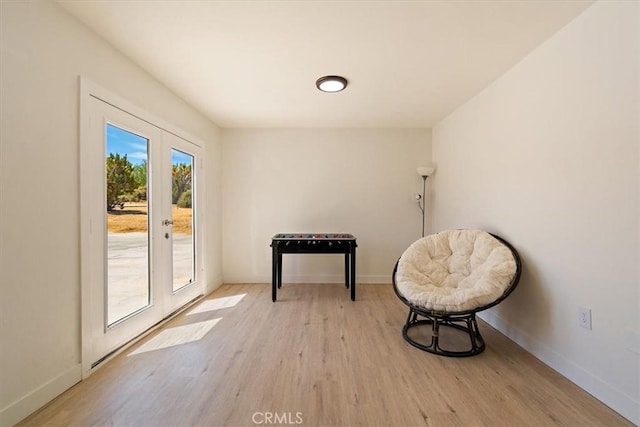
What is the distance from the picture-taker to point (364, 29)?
1836 mm

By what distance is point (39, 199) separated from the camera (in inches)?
59.9

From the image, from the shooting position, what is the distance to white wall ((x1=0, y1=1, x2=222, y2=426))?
138cm

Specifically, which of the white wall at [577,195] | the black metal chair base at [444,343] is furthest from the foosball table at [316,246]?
the white wall at [577,195]

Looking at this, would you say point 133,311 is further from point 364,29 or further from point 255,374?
point 364,29

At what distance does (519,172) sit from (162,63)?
3.14 meters

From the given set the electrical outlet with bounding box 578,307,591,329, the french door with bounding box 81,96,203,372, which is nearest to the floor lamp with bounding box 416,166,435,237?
the electrical outlet with bounding box 578,307,591,329

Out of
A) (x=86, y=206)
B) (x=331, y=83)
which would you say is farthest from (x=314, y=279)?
(x=86, y=206)

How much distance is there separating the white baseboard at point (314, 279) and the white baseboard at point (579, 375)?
5.93ft

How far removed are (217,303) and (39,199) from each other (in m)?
2.13

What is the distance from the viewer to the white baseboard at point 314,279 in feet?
13.5

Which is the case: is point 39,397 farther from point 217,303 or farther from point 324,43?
point 324,43

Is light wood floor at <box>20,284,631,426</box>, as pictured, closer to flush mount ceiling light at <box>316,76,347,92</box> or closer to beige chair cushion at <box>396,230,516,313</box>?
beige chair cushion at <box>396,230,516,313</box>

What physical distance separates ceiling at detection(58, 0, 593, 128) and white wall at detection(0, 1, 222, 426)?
0.28 m

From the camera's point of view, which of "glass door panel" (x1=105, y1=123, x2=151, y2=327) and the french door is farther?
"glass door panel" (x1=105, y1=123, x2=151, y2=327)
